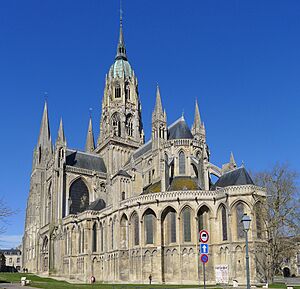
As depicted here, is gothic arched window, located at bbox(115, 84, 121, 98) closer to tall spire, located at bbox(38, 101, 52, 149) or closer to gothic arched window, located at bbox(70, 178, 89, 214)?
tall spire, located at bbox(38, 101, 52, 149)

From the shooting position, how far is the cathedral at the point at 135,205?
4700 centimetres

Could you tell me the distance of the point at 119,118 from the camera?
81.3m

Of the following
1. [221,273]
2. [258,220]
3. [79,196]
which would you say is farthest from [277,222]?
[79,196]

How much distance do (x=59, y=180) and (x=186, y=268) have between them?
1217 inches

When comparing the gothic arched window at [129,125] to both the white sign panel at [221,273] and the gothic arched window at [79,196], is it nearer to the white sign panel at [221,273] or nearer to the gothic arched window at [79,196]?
the gothic arched window at [79,196]

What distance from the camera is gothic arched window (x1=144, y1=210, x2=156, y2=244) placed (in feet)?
163

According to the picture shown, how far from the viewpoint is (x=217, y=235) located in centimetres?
4822

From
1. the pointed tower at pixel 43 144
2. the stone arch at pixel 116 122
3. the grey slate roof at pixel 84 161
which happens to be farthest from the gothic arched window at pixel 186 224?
the pointed tower at pixel 43 144

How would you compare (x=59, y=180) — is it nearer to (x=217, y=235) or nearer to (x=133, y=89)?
(x=133, y=89)

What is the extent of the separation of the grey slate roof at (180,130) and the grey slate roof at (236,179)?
31.5 feet

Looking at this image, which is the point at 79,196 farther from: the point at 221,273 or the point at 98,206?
the point at 221,273

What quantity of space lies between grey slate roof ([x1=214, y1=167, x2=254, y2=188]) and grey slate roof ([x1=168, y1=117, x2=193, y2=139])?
9595mm

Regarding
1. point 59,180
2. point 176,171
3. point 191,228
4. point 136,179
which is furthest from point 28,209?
point 191,228

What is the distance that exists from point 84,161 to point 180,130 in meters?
24.1
